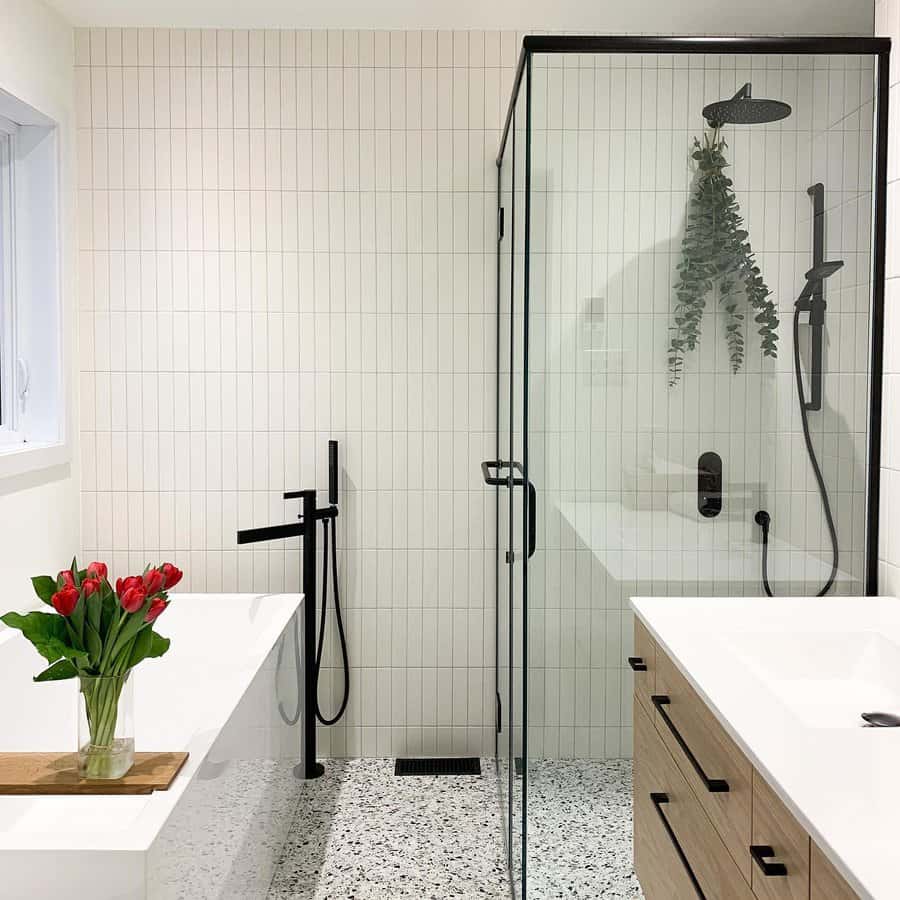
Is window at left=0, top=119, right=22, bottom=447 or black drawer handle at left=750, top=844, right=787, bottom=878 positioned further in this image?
window at left=0, top=119, right=22, bottom=447

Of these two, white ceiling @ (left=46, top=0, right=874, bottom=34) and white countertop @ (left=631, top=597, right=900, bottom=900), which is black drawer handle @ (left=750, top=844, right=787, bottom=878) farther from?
white ceiling @ (left=46, top=0, right=874, bottom=34)

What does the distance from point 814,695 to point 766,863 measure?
24.5 inches

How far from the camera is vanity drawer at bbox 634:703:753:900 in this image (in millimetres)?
1552

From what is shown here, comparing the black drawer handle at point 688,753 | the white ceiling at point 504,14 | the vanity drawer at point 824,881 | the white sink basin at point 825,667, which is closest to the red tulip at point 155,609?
the black drawer handle at point 688,753

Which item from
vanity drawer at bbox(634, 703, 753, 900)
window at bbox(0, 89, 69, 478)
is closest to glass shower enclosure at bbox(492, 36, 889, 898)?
vanity drawer at bbox(634, 703, 753, 900)

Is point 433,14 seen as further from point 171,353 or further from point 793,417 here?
point 793,417

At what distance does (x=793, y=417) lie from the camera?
2.37 m

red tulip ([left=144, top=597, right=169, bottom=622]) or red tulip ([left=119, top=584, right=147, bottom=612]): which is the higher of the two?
red tulip ([left=119, top=584, right=147, bottom=612])

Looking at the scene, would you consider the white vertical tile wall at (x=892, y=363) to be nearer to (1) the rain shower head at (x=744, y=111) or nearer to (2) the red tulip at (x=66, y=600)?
(1) the rain shower head at (x=744, y=111)

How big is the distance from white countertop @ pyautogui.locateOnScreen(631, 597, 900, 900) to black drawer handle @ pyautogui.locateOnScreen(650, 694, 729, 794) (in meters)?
0.11

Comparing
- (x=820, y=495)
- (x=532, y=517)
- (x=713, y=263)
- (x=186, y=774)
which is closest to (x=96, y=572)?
(x=186, y=774)

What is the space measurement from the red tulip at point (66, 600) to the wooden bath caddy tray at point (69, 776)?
29 cm

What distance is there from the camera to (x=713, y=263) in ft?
7.61

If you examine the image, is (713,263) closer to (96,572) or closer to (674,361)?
(674,361)
